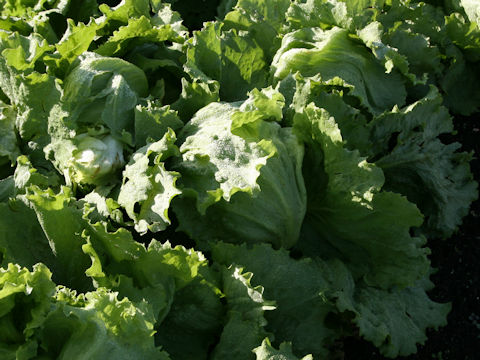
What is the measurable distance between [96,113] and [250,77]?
3.06ft

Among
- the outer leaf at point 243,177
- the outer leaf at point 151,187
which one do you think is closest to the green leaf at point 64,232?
the outer leaf at point 151,187

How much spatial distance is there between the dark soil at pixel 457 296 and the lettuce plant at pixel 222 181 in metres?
0.24

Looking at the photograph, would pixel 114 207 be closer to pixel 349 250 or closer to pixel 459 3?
pixel 349 250

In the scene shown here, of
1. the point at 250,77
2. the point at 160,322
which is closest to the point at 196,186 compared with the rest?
the point at 160,322

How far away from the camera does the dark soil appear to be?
355 centimetres

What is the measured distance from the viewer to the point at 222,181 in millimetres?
2789

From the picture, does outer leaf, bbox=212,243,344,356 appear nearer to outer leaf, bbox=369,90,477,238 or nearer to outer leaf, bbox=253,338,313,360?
outer leaf, bbox=253,338,313,360

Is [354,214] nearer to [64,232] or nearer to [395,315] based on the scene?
[395,315]

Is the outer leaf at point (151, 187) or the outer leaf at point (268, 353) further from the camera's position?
the outer leaf at point (151, 187)

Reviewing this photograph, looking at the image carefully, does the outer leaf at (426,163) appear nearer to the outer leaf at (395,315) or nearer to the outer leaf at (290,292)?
the outer leaf at (395,315)

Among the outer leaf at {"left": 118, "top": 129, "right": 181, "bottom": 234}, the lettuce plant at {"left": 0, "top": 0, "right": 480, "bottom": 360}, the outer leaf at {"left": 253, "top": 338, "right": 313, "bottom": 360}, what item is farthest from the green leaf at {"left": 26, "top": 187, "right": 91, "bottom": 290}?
the outer leaf at {"left": 253, "top": 338, "right": 313, "bottom": 360}

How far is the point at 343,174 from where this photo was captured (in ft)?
9.96

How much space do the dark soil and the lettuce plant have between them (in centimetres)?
24

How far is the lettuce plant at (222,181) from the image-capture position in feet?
8.61
